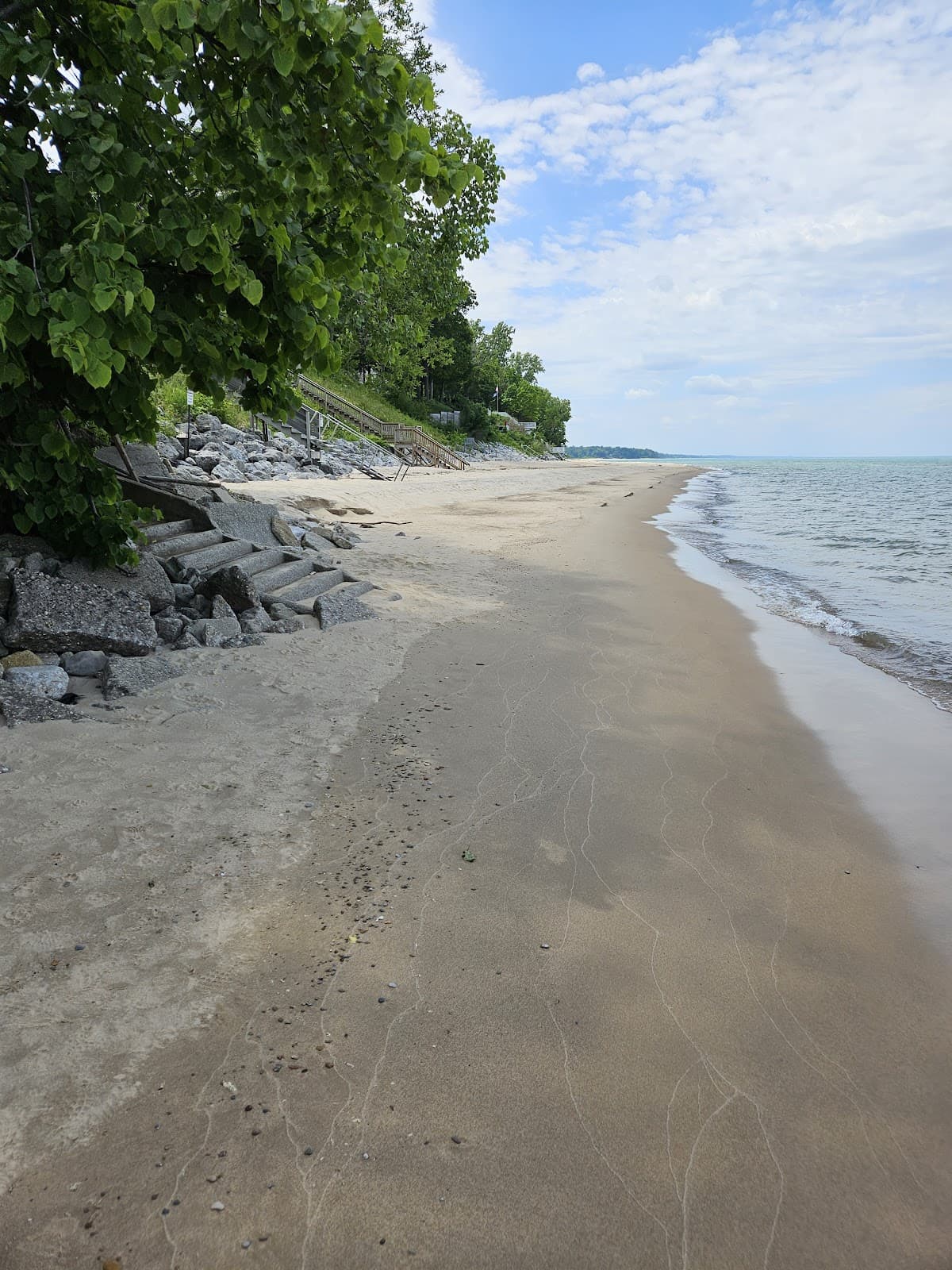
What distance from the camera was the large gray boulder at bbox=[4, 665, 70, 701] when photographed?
5.43 meters

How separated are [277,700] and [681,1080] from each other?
4.08m

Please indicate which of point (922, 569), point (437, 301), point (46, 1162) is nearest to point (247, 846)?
point (46, 1162)

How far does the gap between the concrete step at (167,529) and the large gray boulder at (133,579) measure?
1.46m

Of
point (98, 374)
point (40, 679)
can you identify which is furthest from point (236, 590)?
point (98, 374)

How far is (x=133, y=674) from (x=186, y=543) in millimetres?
3856

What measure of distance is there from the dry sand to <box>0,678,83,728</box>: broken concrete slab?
0.72 feet

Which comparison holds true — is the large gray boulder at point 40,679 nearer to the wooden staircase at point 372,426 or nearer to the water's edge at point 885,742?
the water's edge at point 885,742

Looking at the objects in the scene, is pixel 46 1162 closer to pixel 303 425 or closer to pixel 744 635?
pixel 744 635

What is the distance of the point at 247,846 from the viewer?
3.91 m

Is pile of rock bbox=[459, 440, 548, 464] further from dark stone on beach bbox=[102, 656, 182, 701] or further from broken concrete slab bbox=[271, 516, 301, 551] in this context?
dark stone on beach bbox=[102, 656, 182, 701]

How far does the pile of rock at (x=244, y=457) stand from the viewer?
64.1 feet

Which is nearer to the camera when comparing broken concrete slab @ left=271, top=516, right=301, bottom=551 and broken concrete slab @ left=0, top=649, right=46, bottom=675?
broken concrete slab @ left=0, top=649, right=46, bottom=675

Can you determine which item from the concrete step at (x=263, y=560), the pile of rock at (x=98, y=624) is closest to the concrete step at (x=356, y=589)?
the concrete step at (x=263, y=560)

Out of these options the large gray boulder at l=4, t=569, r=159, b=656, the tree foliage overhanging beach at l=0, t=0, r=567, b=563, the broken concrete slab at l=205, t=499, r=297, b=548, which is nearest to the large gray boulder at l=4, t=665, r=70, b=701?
the large gray boulder at l=4, t=569, r=159, b=656
